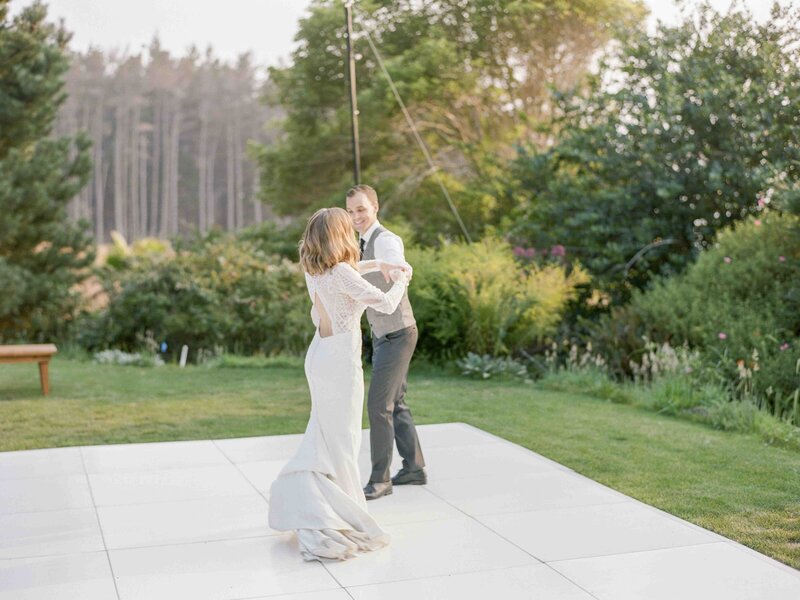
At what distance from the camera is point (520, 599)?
4.22 meters

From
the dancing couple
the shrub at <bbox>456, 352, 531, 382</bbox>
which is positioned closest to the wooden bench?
the shrub at <bbox>456, 352, 531, 382</bbox>

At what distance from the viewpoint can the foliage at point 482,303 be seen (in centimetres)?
1218

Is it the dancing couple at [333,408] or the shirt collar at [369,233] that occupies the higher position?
the shirt collar at [369,233]

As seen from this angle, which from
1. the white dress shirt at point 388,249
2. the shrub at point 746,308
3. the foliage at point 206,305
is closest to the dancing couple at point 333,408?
the white dress shirt at point 388,249

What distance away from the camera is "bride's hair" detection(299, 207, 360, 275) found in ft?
16.6

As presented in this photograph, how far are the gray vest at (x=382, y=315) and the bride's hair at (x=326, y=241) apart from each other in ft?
2.65

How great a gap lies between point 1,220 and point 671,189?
10.6 metres

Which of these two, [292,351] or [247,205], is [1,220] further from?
[247,205]

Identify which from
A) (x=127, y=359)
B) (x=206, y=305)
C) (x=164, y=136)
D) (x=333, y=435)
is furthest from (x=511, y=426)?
(x=164, y=136)

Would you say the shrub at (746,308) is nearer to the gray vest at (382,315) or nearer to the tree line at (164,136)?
the gray vest at (382,315)

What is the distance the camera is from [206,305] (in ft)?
50.3

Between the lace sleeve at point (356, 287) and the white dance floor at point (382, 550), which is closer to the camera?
the white dance floor at point (382, 550)

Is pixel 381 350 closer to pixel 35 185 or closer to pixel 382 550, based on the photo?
pixel 382 550

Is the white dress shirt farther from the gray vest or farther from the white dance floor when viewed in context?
the white dance floor
